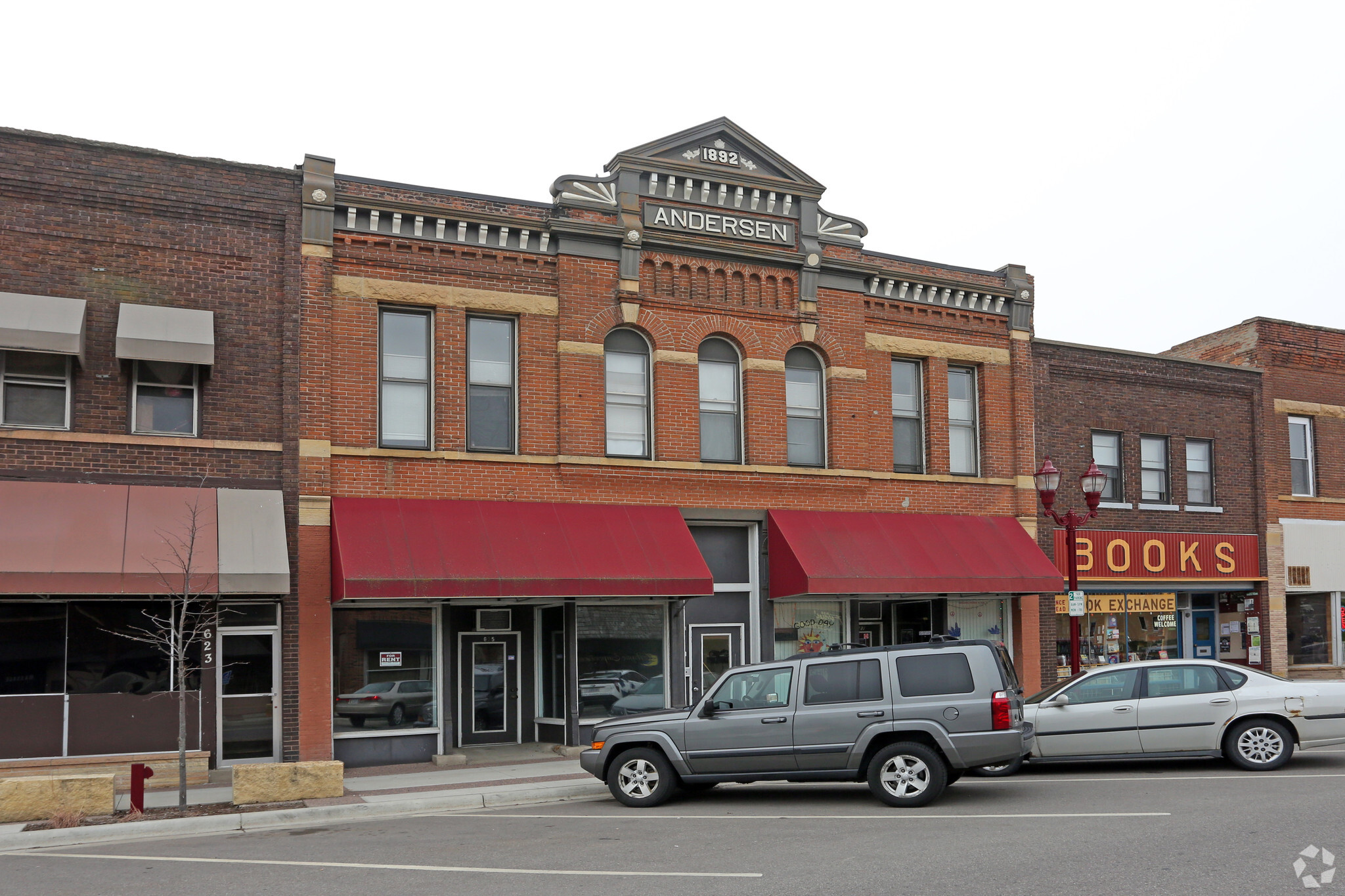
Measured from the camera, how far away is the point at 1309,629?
26.7 meters

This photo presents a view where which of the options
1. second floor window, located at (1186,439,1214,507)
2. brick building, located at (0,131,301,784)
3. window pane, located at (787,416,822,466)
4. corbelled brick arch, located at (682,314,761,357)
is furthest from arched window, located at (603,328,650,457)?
second floor window, located at (1186,439,1214,507)

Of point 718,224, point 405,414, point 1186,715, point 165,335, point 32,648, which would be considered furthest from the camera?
point 718,224

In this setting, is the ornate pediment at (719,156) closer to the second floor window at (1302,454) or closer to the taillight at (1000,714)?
the taillight at (1000,714)

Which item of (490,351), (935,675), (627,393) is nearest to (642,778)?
(935,675)

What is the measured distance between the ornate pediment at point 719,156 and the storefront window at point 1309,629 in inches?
580

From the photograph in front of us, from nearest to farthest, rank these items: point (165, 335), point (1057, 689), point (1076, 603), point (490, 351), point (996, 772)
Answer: point (996, 772)
point (1057, 689)
point (165, 335)
point (1076, 603)
point (490, 351)

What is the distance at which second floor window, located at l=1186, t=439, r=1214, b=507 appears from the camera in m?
25.7

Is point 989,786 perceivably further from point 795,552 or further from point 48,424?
point 48,424

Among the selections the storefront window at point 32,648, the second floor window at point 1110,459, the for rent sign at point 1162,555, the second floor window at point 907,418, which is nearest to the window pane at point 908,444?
the second floor window at point 907,418

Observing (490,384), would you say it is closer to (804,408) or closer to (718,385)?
(718,385)

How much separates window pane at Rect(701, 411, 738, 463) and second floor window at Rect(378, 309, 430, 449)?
469cm

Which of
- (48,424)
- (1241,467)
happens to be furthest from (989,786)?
(1241,467)

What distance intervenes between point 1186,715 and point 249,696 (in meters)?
12.3

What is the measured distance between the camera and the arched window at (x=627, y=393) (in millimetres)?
19953
